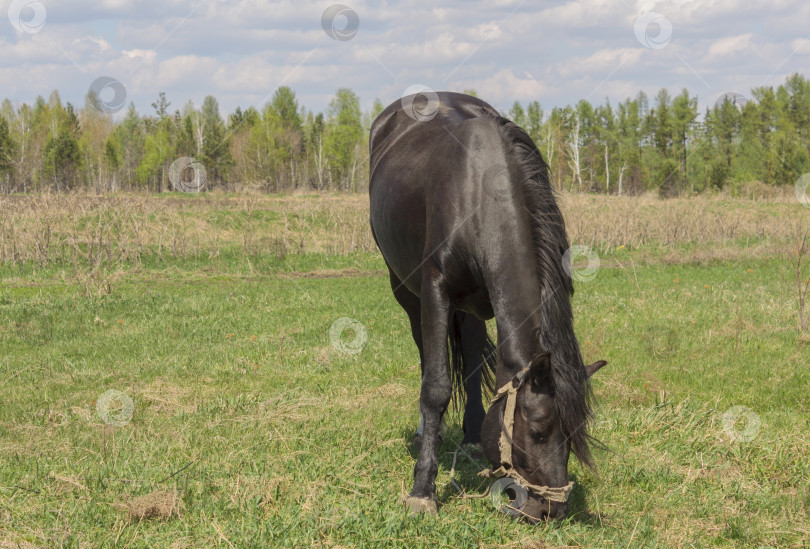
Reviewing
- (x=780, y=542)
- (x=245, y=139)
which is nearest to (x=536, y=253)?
(x=780, y=542)

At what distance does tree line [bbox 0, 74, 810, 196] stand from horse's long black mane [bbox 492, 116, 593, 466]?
48.6m

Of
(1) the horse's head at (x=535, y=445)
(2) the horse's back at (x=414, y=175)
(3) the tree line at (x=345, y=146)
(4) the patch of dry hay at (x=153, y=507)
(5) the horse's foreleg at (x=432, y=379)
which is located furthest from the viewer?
(3) the tree line at (x=345, y=146)

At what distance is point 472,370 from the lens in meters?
5.02

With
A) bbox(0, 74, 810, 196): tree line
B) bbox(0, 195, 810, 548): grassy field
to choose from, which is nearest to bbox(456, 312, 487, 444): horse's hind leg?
bbox(0, 195, 810, 548): grassy field

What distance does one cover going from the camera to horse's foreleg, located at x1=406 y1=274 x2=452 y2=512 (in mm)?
3896

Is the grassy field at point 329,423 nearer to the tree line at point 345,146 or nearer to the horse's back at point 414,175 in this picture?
the horse's back at point 414,175

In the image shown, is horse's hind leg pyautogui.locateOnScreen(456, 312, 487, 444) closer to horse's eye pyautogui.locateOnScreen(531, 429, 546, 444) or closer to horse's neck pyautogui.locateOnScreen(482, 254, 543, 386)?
horse's neck pyautogui.locateOnScreen(482, 254, 543, 386)

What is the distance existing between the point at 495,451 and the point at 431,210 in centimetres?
149

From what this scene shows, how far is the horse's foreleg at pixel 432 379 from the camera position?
3.90 meters

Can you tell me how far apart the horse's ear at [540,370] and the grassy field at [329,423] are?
28.5 inches

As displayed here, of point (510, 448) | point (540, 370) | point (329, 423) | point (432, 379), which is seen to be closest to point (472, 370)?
point (432, 379)

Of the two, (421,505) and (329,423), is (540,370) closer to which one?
(421,505)

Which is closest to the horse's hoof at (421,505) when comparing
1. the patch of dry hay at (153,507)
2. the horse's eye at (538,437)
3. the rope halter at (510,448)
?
the rope halter at (510,448)

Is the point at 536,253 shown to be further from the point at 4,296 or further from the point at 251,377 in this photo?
the point at 4,296
